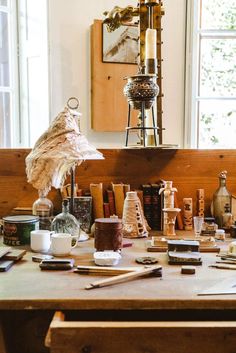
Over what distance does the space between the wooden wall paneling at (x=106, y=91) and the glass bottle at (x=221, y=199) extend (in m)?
1.18

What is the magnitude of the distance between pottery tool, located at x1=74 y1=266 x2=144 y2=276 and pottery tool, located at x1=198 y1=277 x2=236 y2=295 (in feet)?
0.71

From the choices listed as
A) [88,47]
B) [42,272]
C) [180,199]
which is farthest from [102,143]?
[42,272]

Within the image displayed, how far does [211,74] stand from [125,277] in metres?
2.23

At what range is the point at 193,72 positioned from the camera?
291cm

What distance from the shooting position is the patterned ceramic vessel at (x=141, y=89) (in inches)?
63.2

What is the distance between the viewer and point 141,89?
161cm

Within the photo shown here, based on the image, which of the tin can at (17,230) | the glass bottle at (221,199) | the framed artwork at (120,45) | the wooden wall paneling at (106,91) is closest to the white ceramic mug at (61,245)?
the tin can at (17,230)

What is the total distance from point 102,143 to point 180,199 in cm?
119

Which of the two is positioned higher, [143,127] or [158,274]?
[143,127]

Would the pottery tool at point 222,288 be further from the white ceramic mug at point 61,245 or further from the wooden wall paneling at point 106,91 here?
the wooden wall paneling at point 106,91

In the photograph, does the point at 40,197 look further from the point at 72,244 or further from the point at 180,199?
the point at 180,199

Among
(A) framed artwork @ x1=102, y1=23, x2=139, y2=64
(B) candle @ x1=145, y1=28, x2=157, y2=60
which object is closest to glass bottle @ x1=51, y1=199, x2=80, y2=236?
(B) candle @ x1=145, y1=28, x2=157, y2=60

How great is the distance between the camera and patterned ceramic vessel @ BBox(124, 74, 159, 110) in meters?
1.61

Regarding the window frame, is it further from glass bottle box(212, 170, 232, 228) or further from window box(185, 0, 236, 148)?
glass bottle box(212, 170, 232, 228)
